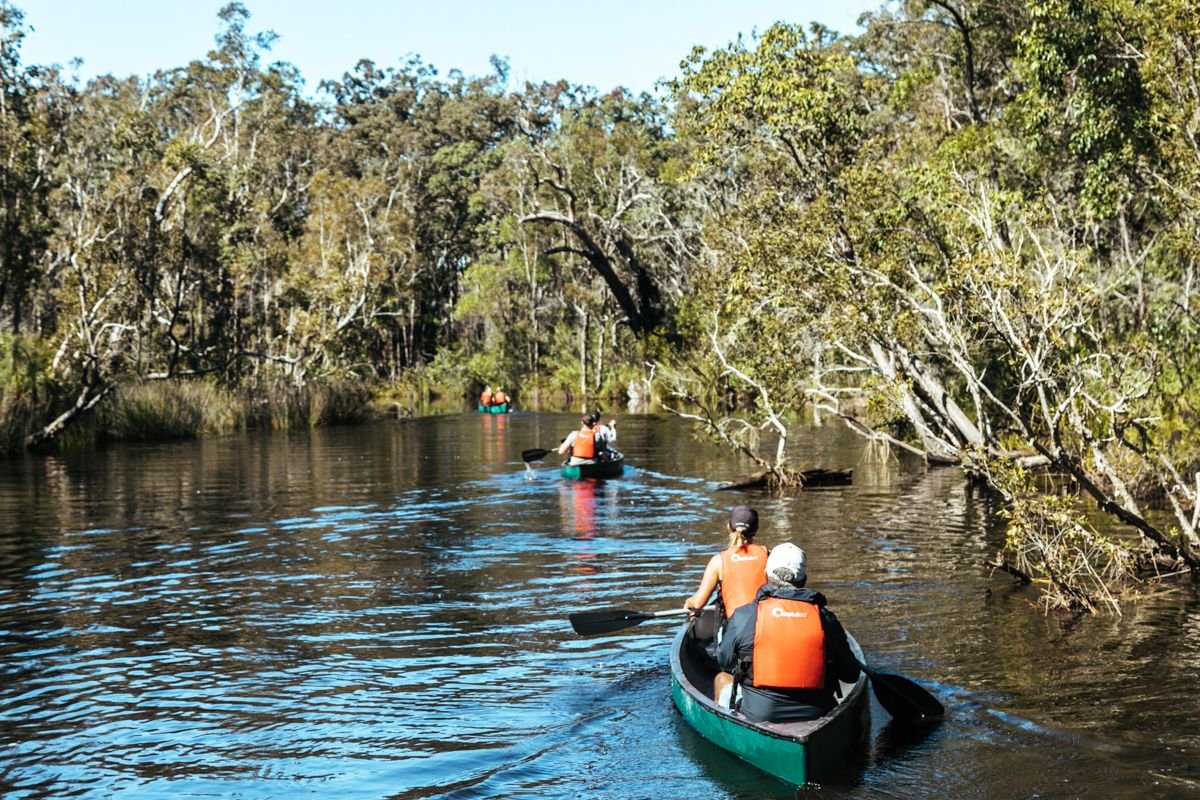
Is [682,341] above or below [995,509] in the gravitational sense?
above

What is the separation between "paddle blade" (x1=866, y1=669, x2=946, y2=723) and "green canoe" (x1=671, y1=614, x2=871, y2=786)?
0.25 m

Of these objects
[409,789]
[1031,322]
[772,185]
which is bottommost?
[409,789]

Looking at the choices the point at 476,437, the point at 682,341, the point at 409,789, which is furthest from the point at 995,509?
the point at 682,341

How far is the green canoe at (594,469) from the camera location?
2908 centimetres

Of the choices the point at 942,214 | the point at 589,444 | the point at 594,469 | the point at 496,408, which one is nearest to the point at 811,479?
the point at 594,469

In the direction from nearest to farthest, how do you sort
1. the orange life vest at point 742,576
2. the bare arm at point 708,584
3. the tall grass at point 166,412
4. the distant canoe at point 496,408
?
the orange life vest at point 742,576 → the bare arm at point 708,584 → the tall grass at point 166,412 → the distant canoe at point 496,408

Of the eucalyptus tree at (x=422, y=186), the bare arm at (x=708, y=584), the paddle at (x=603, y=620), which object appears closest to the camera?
the bare arm at (x=708, y=584)

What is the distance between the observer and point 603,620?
514 inches

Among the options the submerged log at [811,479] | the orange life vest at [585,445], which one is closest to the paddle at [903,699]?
the submerged log at [811,479]

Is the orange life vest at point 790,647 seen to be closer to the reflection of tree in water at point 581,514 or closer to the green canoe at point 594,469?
the reflection of tree in water at point 581,514

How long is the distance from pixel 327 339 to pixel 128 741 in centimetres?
4232

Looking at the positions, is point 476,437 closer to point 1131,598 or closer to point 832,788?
point 1131,598

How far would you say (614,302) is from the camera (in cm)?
6375

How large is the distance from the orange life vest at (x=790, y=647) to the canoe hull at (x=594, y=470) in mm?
19541
